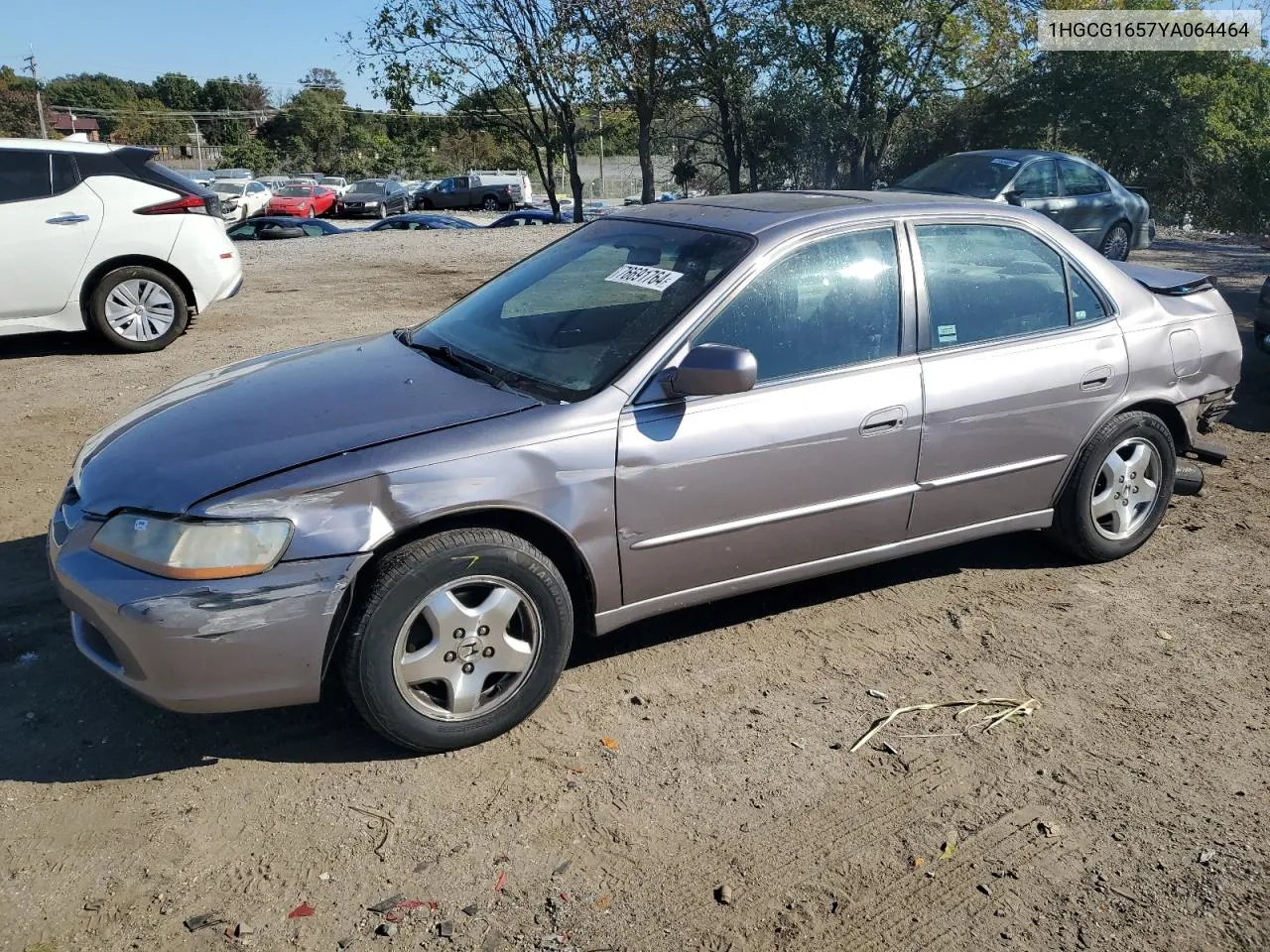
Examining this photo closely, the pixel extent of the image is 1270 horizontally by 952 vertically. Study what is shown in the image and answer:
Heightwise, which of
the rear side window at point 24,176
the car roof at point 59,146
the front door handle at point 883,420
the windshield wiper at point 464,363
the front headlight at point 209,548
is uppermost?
the car roof at point 59,146

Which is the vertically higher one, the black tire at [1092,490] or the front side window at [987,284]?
the front side window at [987,284]

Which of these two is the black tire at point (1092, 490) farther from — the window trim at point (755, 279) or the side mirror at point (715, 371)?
the side mirror at point (715, 371)

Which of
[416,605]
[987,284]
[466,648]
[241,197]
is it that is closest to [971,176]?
[987,284]

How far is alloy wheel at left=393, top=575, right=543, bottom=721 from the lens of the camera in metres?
3.25

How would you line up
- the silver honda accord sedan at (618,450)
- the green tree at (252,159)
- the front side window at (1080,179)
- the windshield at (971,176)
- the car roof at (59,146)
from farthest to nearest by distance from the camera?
the green tree at (252,159) < the front side window at (1080,179) < the windshield at (971,176) < the car roof at (59,146) < the silver honda accord sedan at (618,450)

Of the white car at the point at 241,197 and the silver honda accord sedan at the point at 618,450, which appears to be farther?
the white car at the point at 241,197

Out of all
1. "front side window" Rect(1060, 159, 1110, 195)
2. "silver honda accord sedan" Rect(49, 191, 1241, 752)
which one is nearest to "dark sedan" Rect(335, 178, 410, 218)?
"front side window" Rect(1060, 159, 1110, 195)

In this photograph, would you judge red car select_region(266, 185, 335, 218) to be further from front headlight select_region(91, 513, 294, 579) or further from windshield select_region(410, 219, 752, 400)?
front headlight select_region(91, 513, 294, 579)

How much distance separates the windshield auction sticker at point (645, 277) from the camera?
3.97m

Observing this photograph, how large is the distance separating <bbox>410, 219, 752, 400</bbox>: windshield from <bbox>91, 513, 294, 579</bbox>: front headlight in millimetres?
1029

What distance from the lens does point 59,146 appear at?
8.29m

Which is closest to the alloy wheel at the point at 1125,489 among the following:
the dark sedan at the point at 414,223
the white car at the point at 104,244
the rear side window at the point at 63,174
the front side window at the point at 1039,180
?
the white car at the point at 104,244

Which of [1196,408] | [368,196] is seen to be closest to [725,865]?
[1196,408]

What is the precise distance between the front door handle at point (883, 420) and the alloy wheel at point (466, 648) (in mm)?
1402
